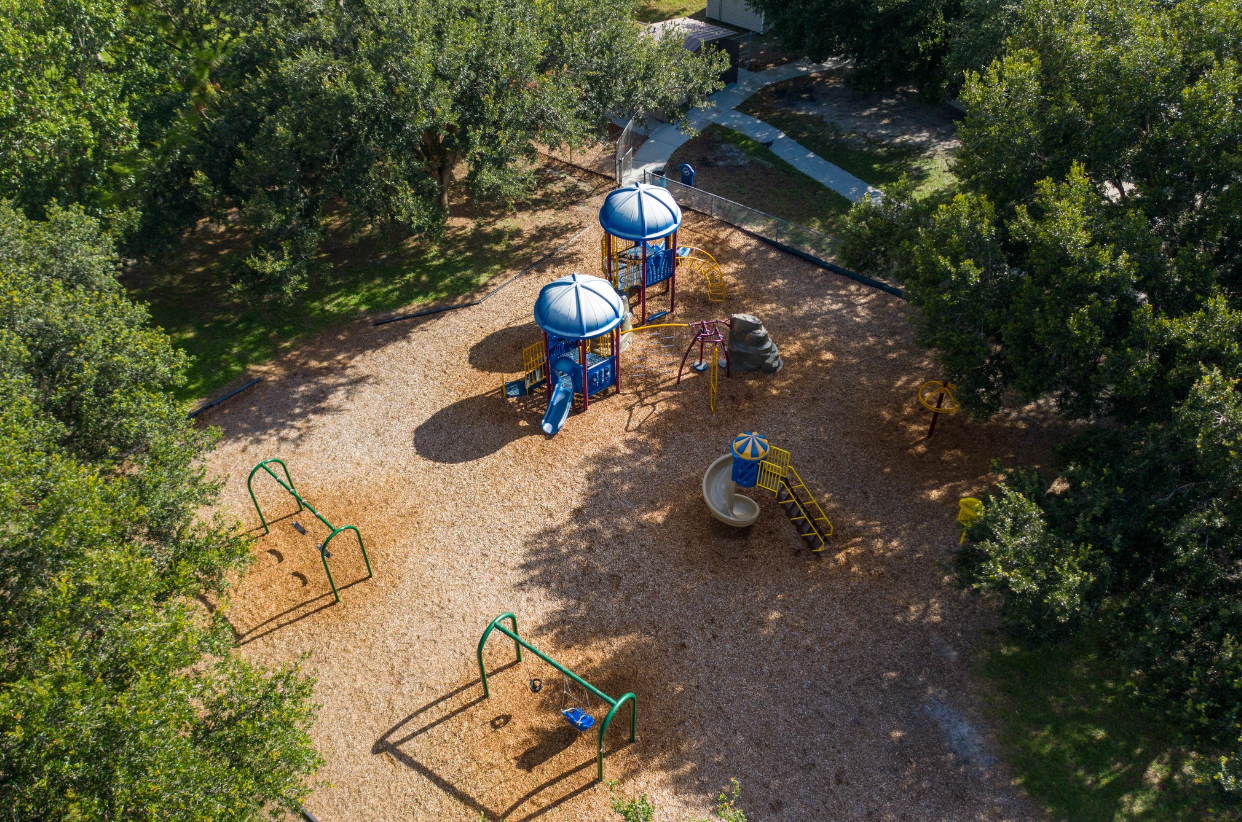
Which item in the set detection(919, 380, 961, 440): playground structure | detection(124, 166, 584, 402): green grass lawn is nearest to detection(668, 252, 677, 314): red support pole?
detection(124, 166, 584, 402): green grass lawn

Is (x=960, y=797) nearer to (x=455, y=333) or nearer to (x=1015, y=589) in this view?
(x=1015, y=589)

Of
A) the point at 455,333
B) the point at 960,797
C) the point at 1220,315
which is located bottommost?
the point at 960,797

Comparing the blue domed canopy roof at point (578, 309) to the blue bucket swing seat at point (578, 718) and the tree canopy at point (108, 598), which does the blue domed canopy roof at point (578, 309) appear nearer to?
the tree canopy at point (108, 598)

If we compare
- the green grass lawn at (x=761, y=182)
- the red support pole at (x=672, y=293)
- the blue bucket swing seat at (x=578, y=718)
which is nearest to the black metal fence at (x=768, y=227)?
the green grass lawn at (x=761, y=182)

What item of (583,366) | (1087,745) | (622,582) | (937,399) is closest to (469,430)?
(583,366)

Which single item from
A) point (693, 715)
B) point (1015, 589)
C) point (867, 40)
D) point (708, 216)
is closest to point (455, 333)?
point (708, 216)

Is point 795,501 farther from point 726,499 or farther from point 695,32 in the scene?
point 695,32
